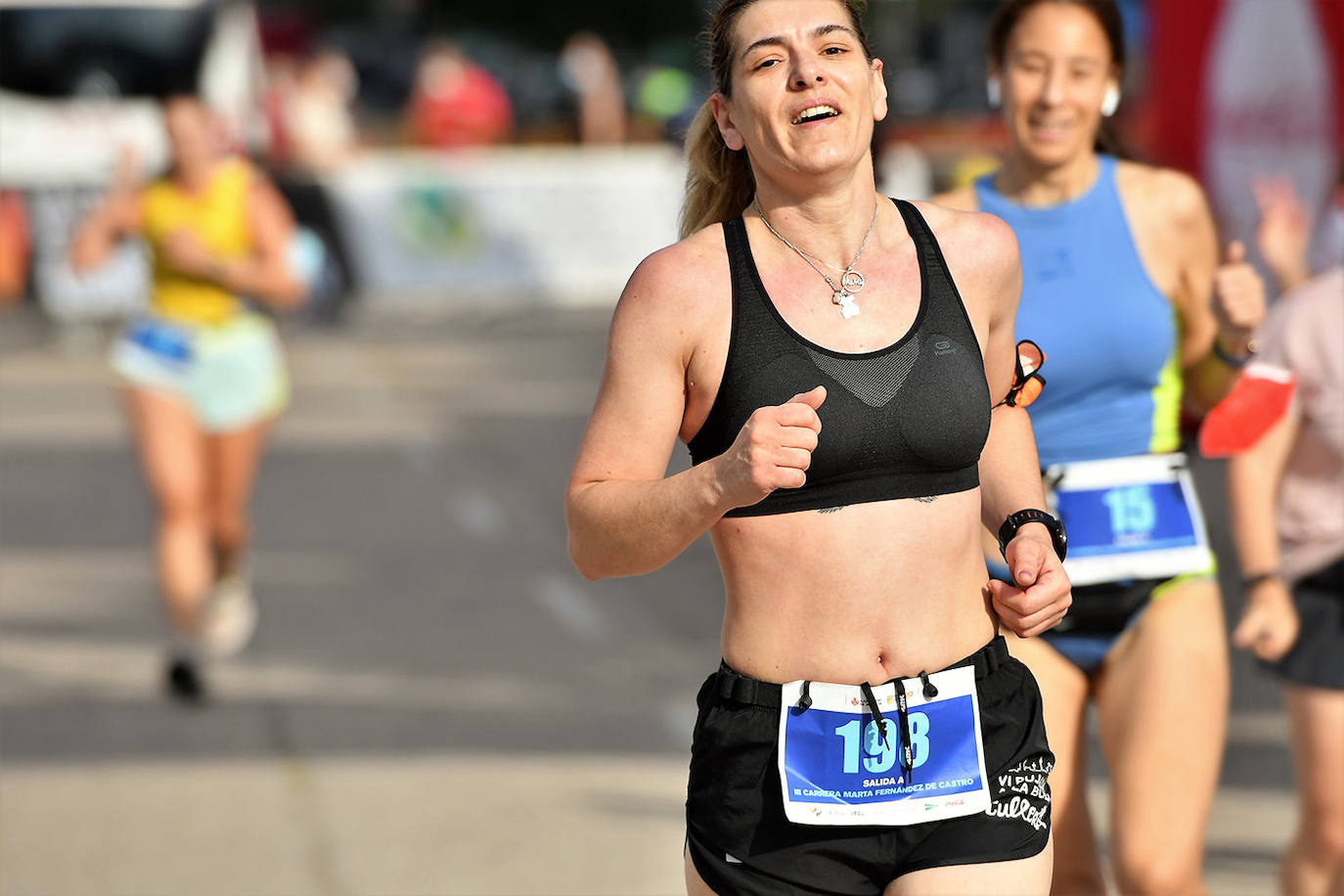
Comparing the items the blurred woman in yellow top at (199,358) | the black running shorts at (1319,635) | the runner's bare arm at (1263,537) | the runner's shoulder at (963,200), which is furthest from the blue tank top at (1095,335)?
the blurred woman in yellow top at (199,358)

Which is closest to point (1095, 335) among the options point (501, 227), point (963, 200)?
point (963, 200)

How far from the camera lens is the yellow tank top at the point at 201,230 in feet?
23.1

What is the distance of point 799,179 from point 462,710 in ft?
14.2

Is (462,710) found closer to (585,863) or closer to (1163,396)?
(585,863)

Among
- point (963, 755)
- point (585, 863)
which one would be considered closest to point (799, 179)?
point (963, 755)

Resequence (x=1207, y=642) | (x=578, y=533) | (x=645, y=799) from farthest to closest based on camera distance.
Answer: (x=645, y=799) → (x=1207, y=642) → (x=578, y=533)

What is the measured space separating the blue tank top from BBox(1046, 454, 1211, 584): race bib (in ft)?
0.14

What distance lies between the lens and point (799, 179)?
2811mm

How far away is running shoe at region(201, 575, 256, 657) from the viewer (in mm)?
7082

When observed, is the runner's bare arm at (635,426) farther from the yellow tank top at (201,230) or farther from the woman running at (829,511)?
the yellow tank top at (201,230)

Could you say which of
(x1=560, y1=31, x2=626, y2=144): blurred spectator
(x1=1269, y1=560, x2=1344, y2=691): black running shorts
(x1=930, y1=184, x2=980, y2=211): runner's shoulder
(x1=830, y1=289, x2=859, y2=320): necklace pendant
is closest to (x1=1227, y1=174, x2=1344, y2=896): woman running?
(x1=1269, y1=560, x2=1344, y2=691): black running shorts

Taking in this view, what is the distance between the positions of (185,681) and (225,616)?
27 cm

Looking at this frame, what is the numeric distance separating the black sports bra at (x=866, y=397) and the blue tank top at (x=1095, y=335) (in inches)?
40.7

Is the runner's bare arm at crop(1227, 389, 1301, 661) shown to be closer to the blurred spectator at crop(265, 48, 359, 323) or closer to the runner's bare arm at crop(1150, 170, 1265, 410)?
the runner's bare arm at crop(1150, 170, 1265, 410)
